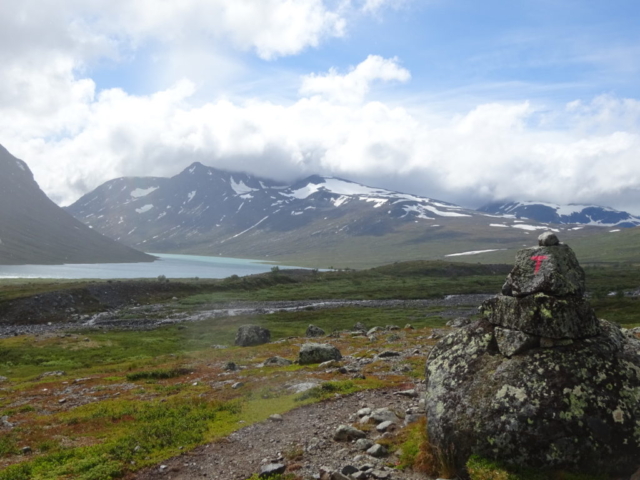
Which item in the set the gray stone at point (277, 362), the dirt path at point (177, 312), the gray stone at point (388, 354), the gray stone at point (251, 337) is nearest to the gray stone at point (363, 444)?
the gray stone at point (388, 354)

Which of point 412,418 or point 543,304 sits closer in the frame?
point 543,304

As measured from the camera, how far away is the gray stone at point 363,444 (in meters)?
15.0

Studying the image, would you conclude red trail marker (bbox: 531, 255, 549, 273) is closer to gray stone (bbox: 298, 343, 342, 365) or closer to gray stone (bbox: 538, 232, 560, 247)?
gray stone (bbox: 538, 232, 560, 247)

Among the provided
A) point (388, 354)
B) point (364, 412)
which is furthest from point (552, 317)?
point (388, 354)

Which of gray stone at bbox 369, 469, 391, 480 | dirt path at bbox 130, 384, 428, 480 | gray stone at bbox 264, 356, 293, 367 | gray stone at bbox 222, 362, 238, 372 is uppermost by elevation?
gray stone at bbox 369, 469, 391, 480

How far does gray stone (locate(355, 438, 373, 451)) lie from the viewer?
15023 millimetres

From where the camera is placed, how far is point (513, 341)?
13.7 metres

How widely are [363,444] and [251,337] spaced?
42.6 m

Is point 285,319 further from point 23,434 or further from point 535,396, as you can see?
point 535,396

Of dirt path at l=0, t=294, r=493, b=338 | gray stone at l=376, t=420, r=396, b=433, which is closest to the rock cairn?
gray stone at l=376, t=420, r=396, b=433

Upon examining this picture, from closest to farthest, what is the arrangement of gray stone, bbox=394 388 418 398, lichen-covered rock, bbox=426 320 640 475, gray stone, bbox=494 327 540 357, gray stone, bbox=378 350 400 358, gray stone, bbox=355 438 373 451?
lichen-covered rock, bbox=426 320 640 475
gray stone, bbox=494 327 540 357
gray stone, bbox=355 438 373 451
gray stone, bbox=394 388 418 398
gray stone, bbox=378 350 400 358

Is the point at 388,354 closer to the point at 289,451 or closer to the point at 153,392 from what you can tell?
the point at 153,392

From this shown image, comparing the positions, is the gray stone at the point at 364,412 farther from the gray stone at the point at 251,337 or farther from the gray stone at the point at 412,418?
the gray stone at the point at 251,337

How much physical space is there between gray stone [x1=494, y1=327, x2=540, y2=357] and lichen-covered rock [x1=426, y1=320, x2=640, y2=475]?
17 cm
